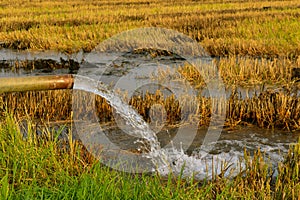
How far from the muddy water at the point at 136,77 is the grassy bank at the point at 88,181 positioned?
0.93 meters

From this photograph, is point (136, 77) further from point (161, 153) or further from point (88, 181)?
point (88, 181)

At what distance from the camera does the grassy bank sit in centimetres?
264

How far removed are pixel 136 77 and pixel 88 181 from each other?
5.12 meters

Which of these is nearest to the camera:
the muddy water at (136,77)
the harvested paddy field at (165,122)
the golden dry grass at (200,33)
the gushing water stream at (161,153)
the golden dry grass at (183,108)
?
the harvested paddy field at (165,122)

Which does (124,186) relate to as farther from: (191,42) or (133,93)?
(191,42)

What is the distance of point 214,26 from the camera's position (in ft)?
44.0

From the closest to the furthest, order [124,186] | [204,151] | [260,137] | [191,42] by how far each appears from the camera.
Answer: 1. [124,186]
2. [204,151]
3. [260,137]
4. [191,42]

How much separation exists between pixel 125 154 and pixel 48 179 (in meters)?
1.57

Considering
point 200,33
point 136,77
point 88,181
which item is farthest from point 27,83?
point 200,33

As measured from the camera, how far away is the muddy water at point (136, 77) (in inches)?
179

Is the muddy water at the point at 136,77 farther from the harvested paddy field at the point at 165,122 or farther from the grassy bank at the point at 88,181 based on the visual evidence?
the grassy bank at the point at 88,181

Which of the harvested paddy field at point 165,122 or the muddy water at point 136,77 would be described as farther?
the muddy water at point 136,77

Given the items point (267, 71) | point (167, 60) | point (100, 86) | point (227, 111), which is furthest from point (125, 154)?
point (167, 60)

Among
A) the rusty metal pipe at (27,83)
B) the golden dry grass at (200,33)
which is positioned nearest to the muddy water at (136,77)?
the golden dry grass at (200,33)
